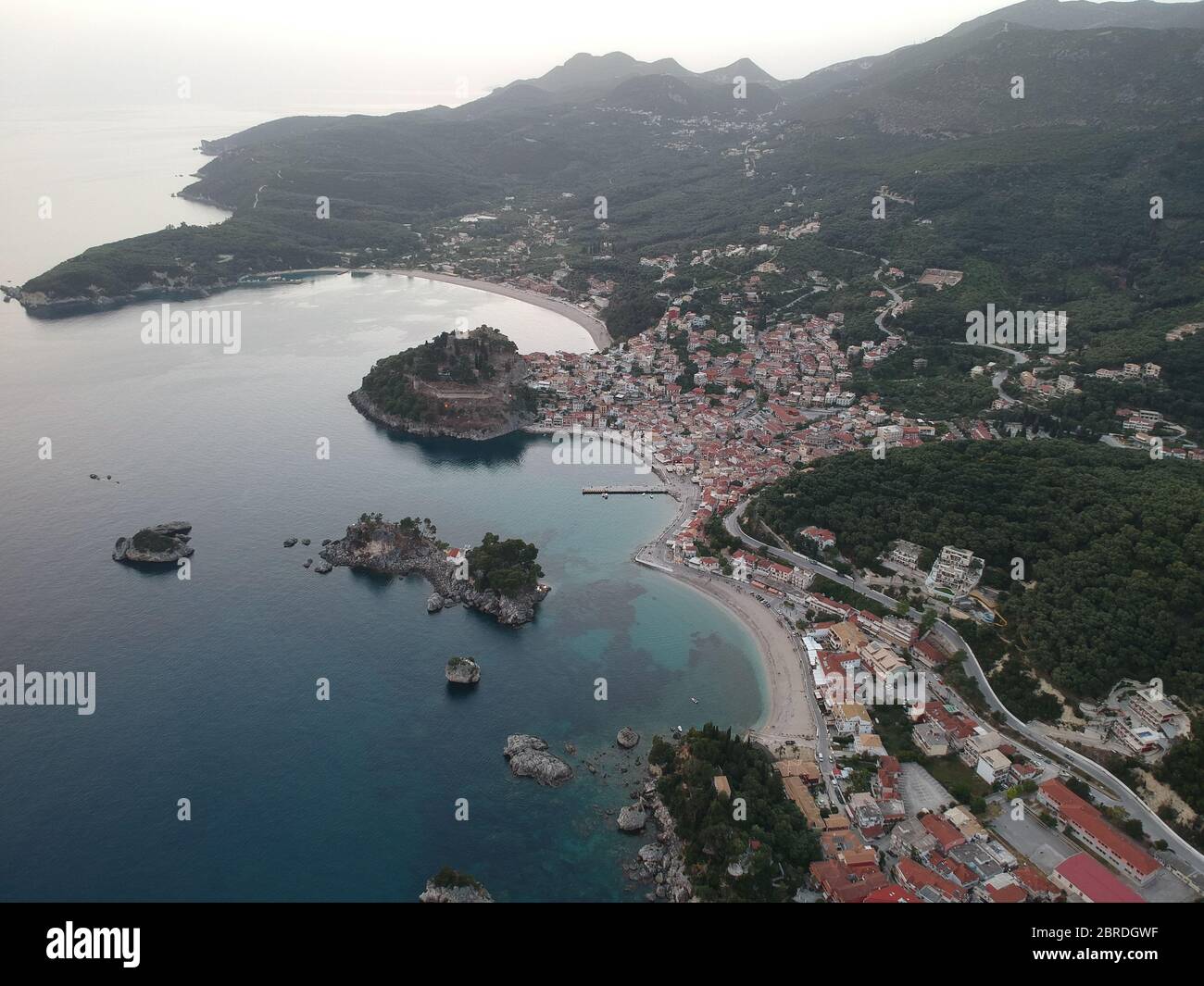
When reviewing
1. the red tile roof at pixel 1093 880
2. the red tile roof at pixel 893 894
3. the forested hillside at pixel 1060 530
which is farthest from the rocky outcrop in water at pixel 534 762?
the forested hillside at pixel 1060 530

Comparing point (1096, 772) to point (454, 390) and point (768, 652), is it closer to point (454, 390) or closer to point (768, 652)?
point (768, 652)

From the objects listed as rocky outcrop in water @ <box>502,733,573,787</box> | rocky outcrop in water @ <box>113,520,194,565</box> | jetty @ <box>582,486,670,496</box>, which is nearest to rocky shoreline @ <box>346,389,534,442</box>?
jetty @ <box>582,486,670,496</box>

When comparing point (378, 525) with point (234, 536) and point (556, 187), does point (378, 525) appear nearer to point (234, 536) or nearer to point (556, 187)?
point (234, 536)

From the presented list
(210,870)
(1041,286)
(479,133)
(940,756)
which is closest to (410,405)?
(210,870)

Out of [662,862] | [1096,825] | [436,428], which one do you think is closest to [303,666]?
[662,862]

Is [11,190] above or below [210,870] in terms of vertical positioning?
above

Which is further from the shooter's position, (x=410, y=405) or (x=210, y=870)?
(x=410, y=405)

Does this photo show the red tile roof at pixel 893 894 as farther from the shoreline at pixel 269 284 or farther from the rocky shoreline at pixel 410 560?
the shoreline at pixel 269 284
